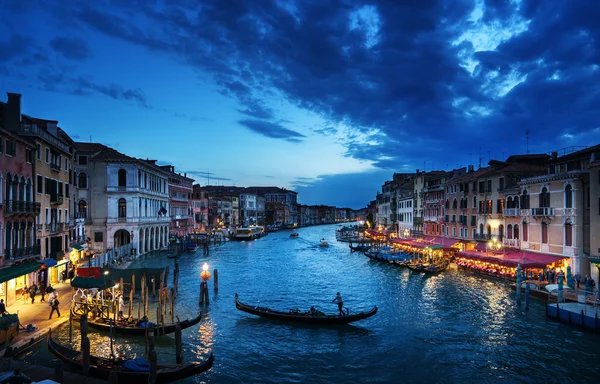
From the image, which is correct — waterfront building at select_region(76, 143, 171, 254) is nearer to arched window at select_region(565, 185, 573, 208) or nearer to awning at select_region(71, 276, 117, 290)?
Answer: awning at select_region(71, 276, 117, 290)

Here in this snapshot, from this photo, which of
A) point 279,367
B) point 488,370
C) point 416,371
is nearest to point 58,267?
point 279,367

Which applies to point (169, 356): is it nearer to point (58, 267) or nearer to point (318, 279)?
point (58, 267)

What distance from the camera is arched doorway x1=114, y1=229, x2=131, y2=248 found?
4753 cm

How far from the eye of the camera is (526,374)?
52.2 feet

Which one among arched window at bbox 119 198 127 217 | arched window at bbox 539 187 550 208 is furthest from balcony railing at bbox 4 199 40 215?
arched window at bbox 539 187 550 208

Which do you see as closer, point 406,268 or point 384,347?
point 384,347

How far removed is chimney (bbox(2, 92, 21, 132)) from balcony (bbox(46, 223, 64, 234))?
637cm

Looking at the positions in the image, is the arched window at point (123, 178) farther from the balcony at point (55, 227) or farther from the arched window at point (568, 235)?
the arched window at point (568, 235)

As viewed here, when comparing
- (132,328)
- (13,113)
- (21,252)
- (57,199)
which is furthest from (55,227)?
(132,328)

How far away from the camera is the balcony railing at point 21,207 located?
20.3 m

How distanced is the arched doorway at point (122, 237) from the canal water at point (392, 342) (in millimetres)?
19557

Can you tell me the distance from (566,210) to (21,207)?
32109 mm

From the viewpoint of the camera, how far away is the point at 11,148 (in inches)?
818

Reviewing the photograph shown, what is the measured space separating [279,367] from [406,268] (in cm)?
2981
